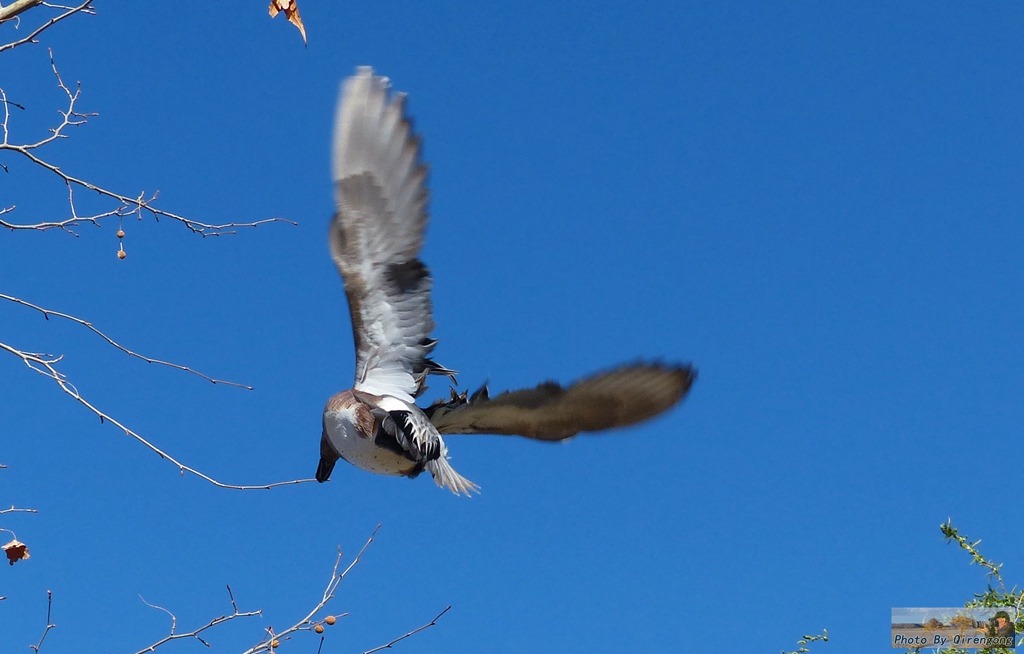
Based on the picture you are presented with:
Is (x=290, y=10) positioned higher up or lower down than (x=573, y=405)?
higher up

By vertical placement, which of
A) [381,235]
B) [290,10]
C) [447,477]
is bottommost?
[447,477]

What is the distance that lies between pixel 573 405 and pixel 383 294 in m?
0.81

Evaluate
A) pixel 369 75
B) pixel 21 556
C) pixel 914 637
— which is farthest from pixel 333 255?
pixel 914 637

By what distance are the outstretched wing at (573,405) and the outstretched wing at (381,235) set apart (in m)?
0.26

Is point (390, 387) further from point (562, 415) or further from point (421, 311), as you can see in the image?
point (562, 415)

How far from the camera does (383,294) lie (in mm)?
3916

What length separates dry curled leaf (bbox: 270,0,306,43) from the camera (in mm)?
3898

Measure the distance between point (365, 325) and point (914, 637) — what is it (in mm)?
3280

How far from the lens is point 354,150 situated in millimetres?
3885

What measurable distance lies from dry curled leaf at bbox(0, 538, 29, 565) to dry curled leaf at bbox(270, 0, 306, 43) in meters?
2.06

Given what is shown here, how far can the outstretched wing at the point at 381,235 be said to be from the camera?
3867mm

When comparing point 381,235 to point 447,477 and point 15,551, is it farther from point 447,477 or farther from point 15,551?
point 15,551

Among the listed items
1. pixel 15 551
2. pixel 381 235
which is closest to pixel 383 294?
pixel 381 235

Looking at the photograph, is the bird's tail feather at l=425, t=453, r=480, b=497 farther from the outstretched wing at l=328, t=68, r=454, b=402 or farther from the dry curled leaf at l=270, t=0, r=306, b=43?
the dry curled leaf at l=270, t=0, r=306, b=43
